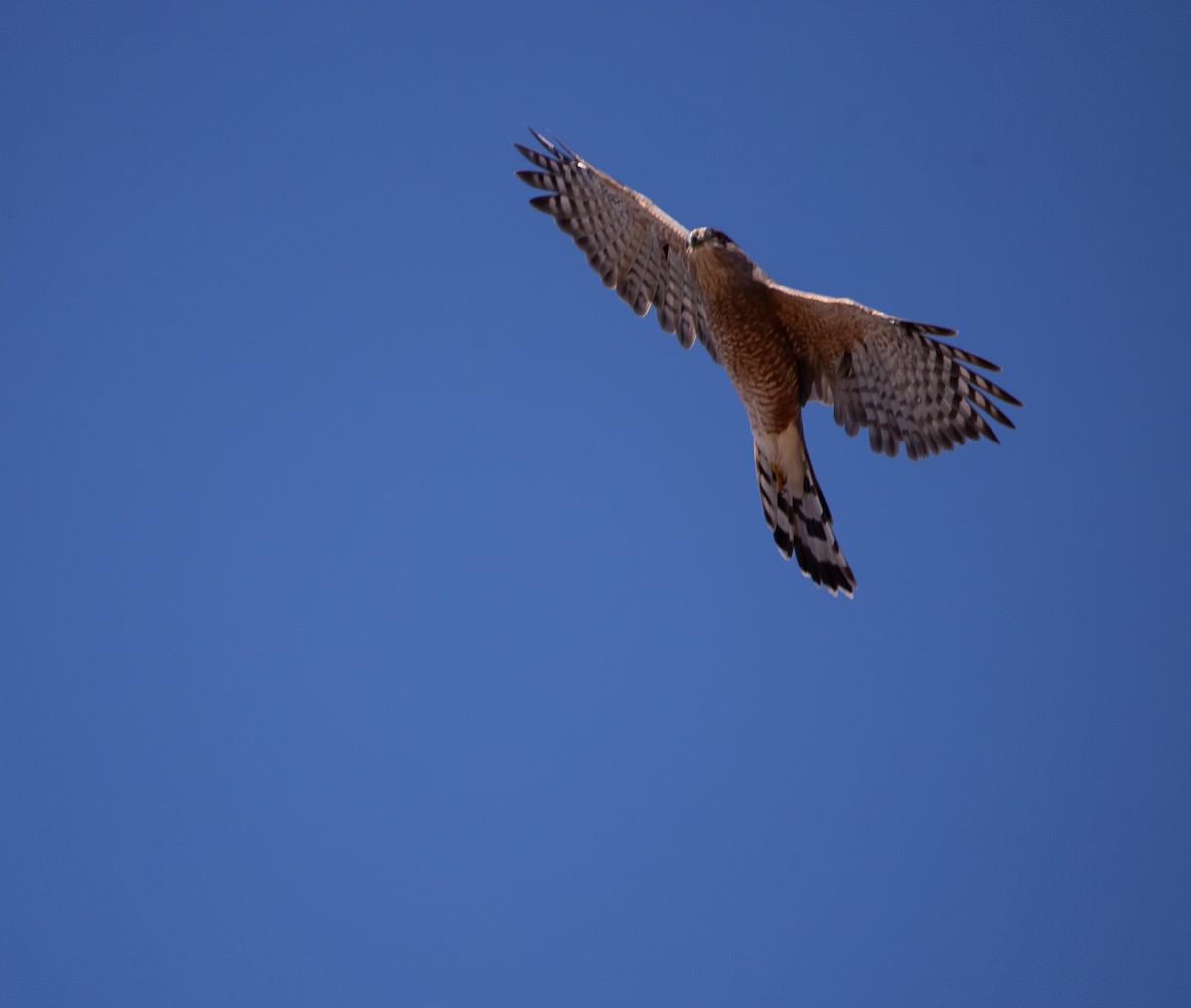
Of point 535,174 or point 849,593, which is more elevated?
point 535,174

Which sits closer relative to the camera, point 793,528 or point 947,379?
point 947,379

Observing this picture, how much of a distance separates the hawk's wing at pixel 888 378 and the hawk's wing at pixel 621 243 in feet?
2.03

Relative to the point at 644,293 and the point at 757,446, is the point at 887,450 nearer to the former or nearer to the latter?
the point at 757,446

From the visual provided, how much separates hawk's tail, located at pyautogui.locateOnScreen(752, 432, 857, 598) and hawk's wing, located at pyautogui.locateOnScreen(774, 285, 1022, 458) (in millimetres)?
439

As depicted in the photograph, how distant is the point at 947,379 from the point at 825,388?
2.09ft

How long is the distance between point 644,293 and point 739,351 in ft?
2.34

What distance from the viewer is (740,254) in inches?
288

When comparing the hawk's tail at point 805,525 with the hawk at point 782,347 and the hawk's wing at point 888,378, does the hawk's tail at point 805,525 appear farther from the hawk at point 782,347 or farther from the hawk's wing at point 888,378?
the hawk's wing at point 888,378

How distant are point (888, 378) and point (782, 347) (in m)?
0.61

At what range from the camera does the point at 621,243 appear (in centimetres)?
796

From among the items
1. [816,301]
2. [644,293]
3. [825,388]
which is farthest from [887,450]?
[644,293]

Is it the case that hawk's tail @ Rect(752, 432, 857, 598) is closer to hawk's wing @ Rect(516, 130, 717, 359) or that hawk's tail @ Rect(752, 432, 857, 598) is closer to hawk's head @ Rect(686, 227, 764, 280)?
hawk's wing @ Rect(516, 130, 717, 359)

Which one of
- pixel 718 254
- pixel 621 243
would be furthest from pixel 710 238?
pixel 621 243

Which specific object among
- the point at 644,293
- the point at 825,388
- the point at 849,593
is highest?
the point at 644,293
